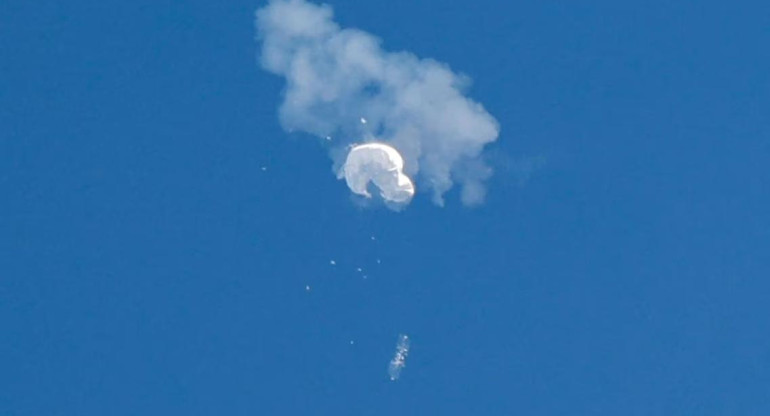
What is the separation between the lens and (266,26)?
332 centimetres

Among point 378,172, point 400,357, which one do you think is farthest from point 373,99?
point 400,357

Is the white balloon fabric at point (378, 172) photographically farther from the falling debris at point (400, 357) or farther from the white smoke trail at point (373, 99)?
the falling debris at point (400, 357)

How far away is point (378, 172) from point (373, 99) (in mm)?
202

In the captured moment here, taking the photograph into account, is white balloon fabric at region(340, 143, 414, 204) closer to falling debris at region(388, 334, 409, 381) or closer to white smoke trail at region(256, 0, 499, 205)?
white smoke trail at region(256, 0, 499, 205)

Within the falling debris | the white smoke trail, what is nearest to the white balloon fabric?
the white smoke trail

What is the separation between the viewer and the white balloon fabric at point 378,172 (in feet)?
10.9

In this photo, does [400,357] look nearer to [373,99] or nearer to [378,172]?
[378,172]

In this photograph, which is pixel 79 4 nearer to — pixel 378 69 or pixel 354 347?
pixel 378 69

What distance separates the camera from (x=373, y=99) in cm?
334

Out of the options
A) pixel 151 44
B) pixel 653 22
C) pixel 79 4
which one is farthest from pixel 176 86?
pixel 653 22

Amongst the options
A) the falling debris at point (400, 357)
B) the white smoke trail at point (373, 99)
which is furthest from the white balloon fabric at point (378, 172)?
the falling debris at point (400, 357)

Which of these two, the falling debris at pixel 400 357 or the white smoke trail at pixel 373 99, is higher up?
the white smoke trail at pixel 373 99

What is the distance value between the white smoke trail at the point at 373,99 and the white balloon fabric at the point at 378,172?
21mm

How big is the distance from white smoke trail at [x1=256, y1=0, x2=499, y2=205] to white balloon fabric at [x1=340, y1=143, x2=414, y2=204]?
2 centimetres
